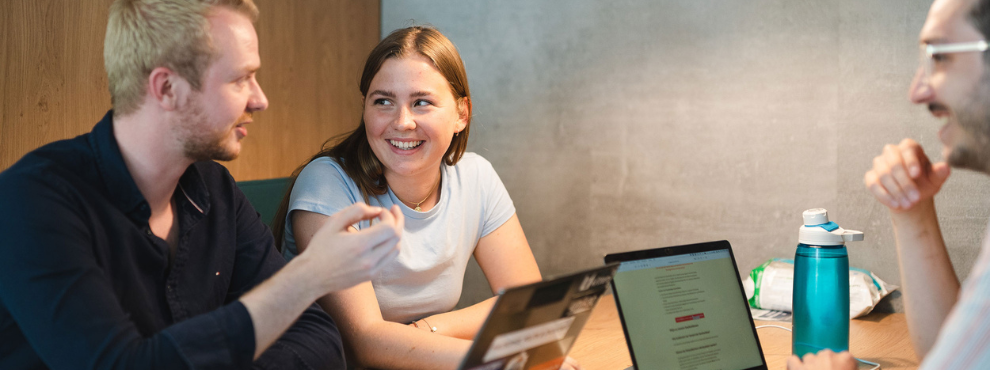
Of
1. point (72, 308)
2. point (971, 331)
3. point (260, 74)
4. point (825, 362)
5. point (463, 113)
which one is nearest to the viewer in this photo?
point (971, 331)

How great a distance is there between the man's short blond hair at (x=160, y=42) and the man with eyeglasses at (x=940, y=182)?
0.98 meters

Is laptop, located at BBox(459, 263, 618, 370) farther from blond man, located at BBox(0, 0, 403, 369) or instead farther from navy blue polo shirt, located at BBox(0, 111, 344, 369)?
navy blue polo shirt, located at BBox(0, 111, 344, 369)

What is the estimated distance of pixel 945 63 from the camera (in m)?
0.90

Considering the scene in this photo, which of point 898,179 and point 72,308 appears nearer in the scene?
point 72,308

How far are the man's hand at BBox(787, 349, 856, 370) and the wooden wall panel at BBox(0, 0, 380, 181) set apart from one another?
1.84 m

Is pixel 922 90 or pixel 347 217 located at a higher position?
pixel 922 90

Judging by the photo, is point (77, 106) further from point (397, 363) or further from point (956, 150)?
point (956, 150)

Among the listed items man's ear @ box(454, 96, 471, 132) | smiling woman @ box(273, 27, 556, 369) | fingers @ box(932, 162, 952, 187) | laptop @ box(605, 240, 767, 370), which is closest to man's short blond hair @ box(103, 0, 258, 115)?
smiling woman @ box(273, 27, 556, 369)

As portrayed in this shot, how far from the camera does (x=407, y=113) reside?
1632mm

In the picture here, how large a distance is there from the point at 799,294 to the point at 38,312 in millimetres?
1211

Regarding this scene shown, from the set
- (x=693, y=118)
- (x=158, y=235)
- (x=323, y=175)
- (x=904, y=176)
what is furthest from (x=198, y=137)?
(x=693, y=118)

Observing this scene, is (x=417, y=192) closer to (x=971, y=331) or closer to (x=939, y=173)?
(x=939, y=173)

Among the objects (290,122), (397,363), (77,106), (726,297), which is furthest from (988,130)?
(290,122)

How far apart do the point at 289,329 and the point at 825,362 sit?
868mm
